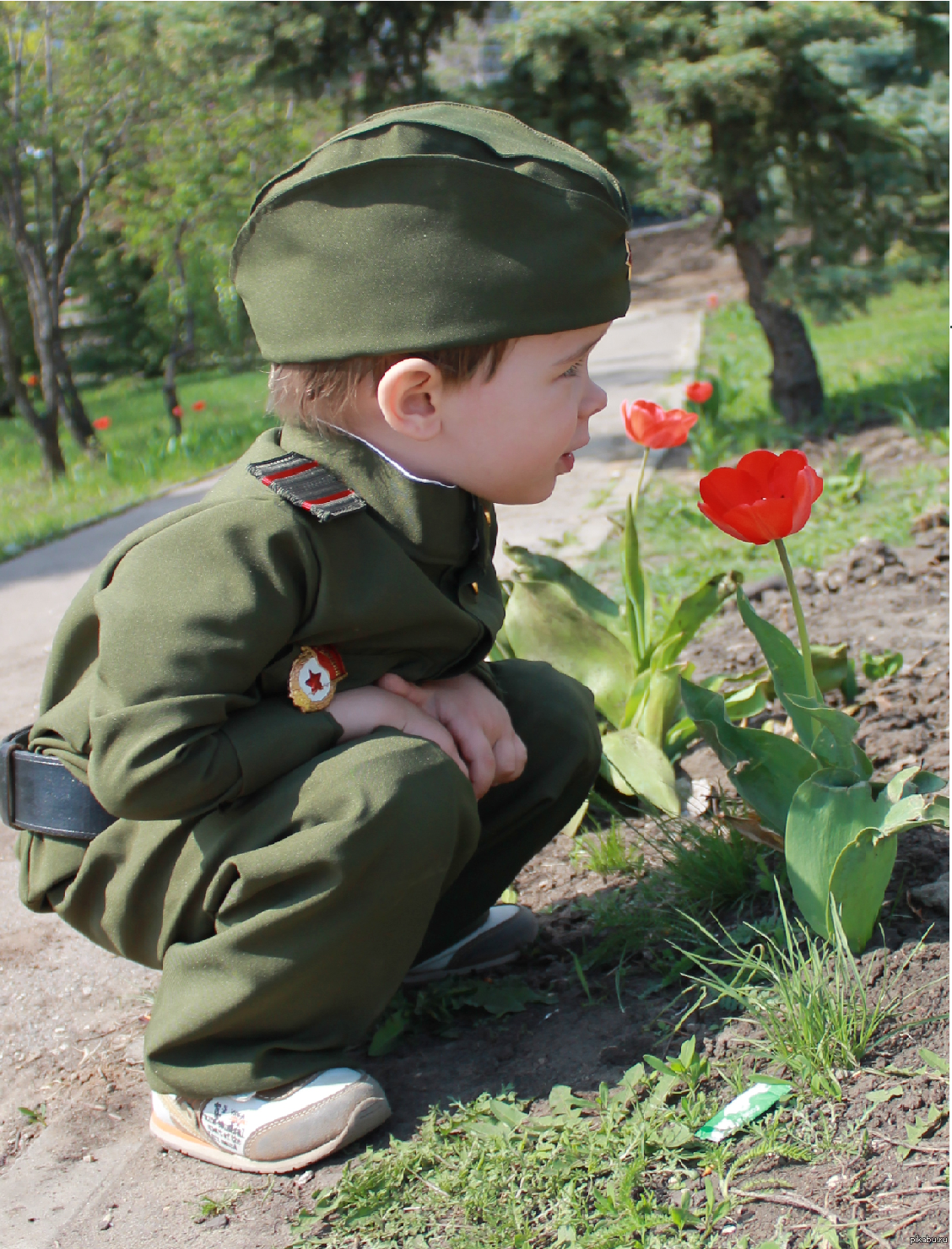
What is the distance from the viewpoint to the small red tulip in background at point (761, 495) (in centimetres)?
161

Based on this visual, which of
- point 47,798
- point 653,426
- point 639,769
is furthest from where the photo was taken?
point 653,426

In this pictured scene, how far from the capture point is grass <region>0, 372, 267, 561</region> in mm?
6035

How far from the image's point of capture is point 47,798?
164 cm

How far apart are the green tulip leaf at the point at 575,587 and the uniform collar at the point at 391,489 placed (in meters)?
0.93

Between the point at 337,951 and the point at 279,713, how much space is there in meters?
0.32

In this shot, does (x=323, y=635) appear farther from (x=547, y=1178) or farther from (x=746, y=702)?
(x=746, y=702)

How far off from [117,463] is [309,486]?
6562mm

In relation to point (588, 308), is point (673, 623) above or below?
below

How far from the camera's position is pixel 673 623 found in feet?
8.00

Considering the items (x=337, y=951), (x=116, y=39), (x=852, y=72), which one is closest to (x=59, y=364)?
(x=116, y=39)

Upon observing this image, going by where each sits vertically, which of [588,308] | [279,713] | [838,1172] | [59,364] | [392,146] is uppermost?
[392,146]

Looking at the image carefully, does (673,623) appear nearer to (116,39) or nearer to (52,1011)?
(52,1011)

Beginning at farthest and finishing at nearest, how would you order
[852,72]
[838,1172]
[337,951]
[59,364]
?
[59,364] < [852,72] < [337,951] < [838,1172]

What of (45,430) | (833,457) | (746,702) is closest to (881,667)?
(746,702)
